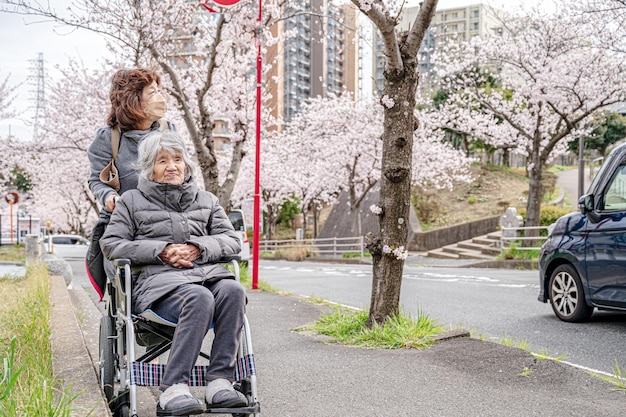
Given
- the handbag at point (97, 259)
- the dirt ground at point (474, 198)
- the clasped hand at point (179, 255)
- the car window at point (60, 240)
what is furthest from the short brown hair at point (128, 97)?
the car window at point (60, 240)

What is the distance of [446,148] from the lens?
36375 mm

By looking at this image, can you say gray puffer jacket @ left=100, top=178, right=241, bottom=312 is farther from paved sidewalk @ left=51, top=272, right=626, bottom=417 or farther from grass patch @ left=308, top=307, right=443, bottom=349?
grass patch @ left=308, top=307, right=443, bottom=349

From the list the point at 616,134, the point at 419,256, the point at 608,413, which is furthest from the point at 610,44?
the point at 616,134

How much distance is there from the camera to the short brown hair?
13.7 feet

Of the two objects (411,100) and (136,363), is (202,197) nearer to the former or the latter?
(136,363)

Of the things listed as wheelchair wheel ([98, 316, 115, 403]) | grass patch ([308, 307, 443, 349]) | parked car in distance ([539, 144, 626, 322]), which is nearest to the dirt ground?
parked car in distance ([539, 144, 626, 322])

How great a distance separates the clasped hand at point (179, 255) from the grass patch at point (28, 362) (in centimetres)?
75

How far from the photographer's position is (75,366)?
4055 mm

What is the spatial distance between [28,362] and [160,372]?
1.18 meters

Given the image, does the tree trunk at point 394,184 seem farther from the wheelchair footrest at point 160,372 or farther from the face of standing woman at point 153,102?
the wheelchair footrest at point 160,372

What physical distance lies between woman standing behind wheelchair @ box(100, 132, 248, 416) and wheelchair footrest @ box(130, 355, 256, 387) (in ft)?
0.26

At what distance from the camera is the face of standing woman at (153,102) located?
4.22 metres

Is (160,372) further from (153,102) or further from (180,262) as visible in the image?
(153,102)

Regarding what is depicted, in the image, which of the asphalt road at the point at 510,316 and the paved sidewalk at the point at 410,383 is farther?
the asphalt road at the point at 510,316
